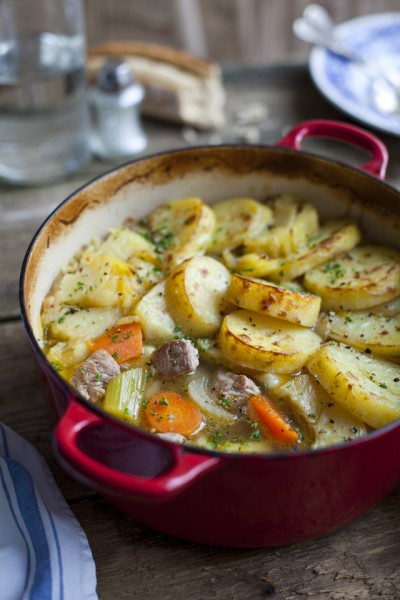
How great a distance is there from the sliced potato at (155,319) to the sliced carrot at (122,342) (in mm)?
28

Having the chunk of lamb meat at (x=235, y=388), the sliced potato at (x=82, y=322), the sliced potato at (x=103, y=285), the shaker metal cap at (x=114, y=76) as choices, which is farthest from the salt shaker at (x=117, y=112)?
the chunk of lamb meat at (x=235, y=388)

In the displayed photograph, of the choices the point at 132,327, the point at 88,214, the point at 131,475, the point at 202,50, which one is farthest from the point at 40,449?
the point at 202,50

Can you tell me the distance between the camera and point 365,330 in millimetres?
2008

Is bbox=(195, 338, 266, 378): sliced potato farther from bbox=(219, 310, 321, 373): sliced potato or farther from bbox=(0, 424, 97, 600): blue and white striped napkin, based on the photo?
bbox=(0, 424, 97, 600): blue and white striped napkin

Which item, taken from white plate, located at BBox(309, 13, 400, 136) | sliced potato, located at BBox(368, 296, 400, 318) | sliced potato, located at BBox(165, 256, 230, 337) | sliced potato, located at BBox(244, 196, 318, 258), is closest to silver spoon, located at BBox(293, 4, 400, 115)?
white plate, located at BBox(309, 13, 400, 136)

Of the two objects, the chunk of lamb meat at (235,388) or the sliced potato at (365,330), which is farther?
the sliced potato at (365,330)

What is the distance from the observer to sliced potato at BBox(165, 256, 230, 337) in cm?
201

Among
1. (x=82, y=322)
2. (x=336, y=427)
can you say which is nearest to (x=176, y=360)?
(x=82, y=322)

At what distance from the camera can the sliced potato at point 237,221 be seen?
2.29 m

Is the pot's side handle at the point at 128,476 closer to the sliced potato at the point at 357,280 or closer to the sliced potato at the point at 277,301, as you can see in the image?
the sliced potato at the point at 277,301

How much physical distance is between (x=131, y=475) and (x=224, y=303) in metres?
0.69

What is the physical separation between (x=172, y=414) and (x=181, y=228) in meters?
0.72

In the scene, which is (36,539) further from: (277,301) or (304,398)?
(277,301)

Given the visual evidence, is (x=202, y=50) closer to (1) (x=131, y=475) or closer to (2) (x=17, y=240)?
(2) (x=17, y=240)
